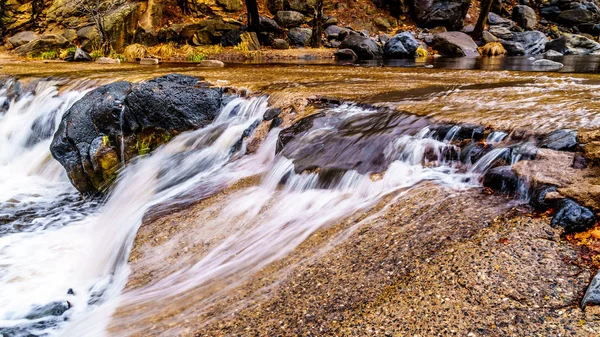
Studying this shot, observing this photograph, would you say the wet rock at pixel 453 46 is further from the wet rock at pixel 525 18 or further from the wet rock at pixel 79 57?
the wet rock at pixel 79 57

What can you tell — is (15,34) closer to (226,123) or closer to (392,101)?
(226,123)

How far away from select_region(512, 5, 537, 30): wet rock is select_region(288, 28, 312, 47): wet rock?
1484cm

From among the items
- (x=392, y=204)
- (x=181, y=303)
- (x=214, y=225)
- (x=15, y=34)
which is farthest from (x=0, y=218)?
(x=15, y=34)

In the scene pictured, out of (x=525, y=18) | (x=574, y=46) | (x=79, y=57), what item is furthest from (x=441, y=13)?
(x=79, y=57)

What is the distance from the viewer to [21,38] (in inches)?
763

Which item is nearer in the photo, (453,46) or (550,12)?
(453,46)

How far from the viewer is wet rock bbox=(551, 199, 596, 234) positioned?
3.02m

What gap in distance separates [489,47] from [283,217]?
61.2ft

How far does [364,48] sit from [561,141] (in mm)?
13985

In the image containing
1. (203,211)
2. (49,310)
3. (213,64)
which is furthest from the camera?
(213,64)

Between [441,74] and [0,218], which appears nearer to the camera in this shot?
[0,218]

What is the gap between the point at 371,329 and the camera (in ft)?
8.12

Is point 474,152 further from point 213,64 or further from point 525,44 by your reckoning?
point 525,44

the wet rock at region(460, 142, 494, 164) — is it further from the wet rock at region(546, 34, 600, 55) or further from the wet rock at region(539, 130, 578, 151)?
the wet rock at region(546, 34, 600, 55)
